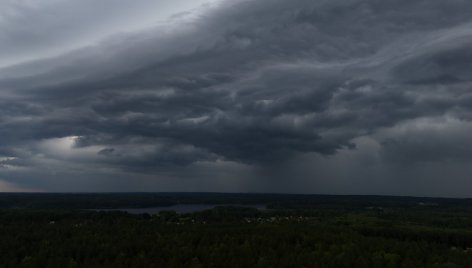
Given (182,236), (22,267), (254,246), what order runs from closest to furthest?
(22,267)
(254,246)
(182,236)

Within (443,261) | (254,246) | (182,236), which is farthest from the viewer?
(182,236)

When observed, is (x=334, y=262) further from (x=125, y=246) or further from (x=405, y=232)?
(x=405, y=232)

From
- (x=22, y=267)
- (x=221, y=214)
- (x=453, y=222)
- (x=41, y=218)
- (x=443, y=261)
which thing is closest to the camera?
(x=22, y=267)

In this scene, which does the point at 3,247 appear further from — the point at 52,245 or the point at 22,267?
the point at 22,267

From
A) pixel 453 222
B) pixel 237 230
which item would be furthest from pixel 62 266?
pixel 453 222

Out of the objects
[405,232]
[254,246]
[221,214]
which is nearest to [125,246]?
[254,246]

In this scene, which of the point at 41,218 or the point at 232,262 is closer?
the point at 232,262

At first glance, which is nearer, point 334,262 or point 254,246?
point 334,262

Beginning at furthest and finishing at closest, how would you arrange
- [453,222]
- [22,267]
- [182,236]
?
[453,222] → [182,236] → [22,267]
